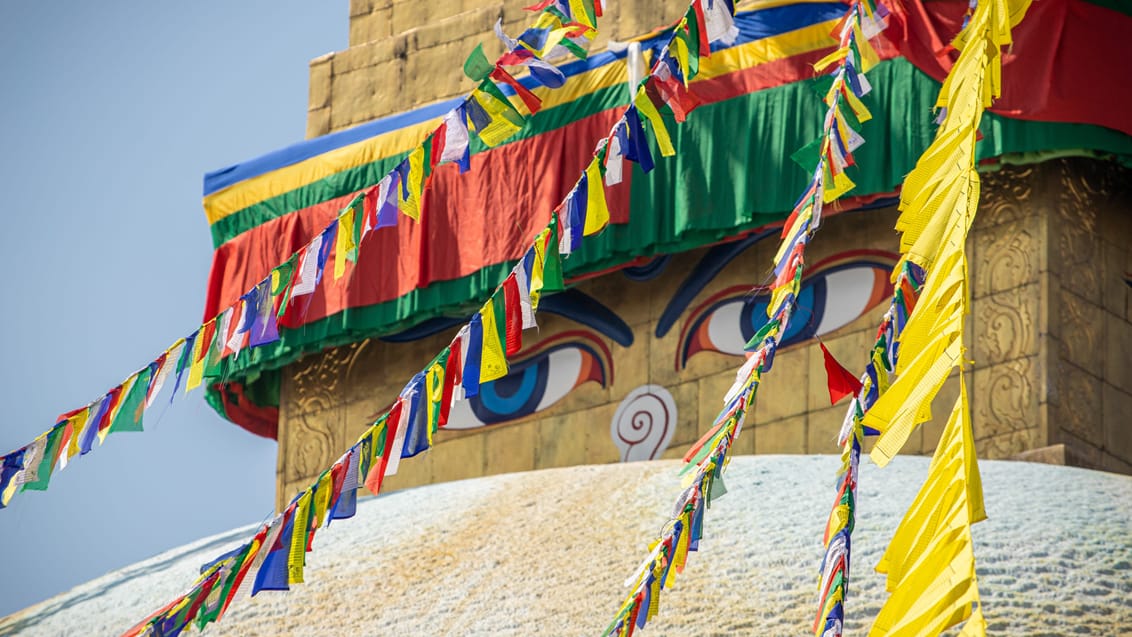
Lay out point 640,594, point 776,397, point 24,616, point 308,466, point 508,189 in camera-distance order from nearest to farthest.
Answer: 1. point 640,594
2. point 24,616
3. point 776,397
4. point 508,189
5. point 308,466

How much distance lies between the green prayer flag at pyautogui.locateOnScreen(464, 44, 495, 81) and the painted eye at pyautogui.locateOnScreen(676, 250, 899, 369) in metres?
4.76

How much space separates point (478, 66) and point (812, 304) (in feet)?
16.5

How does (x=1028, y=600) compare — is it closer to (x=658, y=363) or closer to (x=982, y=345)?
(x=982, y=345)

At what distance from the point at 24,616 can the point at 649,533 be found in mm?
3733

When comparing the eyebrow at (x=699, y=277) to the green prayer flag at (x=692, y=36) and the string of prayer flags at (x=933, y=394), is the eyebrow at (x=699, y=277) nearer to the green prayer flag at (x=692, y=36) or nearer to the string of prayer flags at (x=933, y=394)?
the green prayer flag at (x=692, y=36)

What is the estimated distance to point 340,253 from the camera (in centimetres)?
827

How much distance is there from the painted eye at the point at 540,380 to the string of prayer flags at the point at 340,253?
15.3ft

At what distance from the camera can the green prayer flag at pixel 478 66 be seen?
7734 mm

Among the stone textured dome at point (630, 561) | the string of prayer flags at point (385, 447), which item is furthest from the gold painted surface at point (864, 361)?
the string of prayer flags at point (385, 447)

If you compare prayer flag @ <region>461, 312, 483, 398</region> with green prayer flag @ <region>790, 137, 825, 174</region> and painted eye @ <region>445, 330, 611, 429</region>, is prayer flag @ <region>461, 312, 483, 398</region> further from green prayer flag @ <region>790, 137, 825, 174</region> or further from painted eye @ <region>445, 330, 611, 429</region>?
painted eye @ <region>445, 330, 611, 429</region>

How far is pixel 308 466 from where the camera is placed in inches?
562

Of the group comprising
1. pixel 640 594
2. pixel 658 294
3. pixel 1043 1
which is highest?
pixel 1043 1

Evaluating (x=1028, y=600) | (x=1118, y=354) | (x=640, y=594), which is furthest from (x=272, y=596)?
(x=1118, y=354)

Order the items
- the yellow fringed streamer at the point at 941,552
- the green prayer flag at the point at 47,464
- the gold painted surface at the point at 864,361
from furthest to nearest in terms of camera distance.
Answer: the gold painted surface at the point at 864,361 → the green prayer flag at the point at 47,464 → the yellow fringed streamer at the point at 941,552
